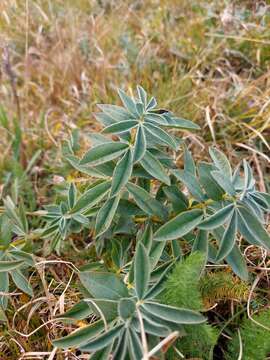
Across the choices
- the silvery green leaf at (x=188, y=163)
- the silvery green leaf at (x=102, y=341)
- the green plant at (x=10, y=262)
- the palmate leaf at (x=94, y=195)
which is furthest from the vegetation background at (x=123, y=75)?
the silvery green leaf at (x=102, y=341)

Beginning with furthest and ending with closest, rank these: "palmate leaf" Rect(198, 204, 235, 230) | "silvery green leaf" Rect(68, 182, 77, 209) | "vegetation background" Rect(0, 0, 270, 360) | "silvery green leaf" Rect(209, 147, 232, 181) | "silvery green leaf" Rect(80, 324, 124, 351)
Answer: "vegetation background" Rect(0, 0, 270, 360)
"silvery green leaf" Rect(68, 182, 77, 209)
"silvery green leaf" Rect(209, 147, 232, 181)
"palmate leaf" Rect(198, 204, 235, 230)
"silvery green leaf" Rect(80, 324, 124, 351)

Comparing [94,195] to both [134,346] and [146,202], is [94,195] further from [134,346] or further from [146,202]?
[134,346]

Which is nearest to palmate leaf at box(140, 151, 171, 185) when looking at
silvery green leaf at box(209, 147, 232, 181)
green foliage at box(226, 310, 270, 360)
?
silvery green leaf at box(209, 147, 232, 181)

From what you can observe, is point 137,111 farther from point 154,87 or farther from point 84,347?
point 154,87

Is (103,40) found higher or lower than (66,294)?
higher

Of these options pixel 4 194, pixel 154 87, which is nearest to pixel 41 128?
pixel 4 194

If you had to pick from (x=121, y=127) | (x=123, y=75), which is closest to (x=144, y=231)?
(x=121, y=127)

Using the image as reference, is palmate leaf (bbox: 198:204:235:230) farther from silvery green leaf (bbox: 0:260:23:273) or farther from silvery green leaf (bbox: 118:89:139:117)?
silvery green leaf (bbox: 0:260:23:273)

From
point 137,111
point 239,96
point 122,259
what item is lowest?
point 122,259
